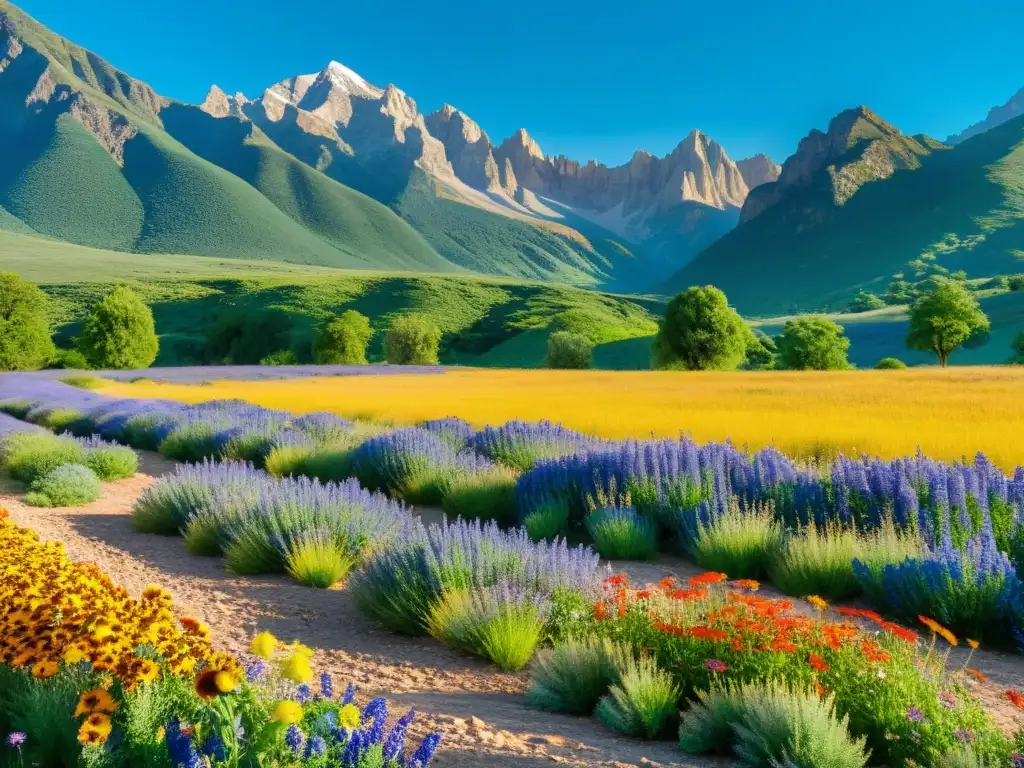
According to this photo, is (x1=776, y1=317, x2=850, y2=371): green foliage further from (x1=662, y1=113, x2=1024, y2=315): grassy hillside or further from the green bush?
(x1=662, y1=113, x2=1024, y2=315): grassy hillside

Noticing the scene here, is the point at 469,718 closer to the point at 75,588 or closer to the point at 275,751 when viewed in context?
the point at 275,751

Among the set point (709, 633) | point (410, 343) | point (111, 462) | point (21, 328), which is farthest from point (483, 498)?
point (410, 343)

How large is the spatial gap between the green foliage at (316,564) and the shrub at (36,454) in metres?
6.67

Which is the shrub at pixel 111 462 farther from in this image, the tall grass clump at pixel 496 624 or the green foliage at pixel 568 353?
the green foliage at pixel 568 353

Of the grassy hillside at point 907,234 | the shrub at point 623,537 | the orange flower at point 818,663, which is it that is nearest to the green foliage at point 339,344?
the shrub at point 623,537

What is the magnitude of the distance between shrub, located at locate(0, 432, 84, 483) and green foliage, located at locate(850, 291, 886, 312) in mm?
143194

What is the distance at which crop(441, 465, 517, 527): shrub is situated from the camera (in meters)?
9.12

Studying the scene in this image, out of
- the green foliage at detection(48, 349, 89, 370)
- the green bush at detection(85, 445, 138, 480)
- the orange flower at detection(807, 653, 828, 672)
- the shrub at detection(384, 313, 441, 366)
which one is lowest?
the green foliage at detection(48, 349, 89, 370)

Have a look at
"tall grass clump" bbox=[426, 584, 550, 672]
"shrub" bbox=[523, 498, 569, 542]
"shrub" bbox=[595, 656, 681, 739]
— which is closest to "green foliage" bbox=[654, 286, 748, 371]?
"shrub" bbox=[523, 498, 569, 542]

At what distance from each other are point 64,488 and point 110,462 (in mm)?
2592

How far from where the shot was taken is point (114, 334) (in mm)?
57812

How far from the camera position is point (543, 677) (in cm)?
400

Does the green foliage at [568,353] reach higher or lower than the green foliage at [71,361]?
higher

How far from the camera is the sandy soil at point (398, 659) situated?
10.5 ft
